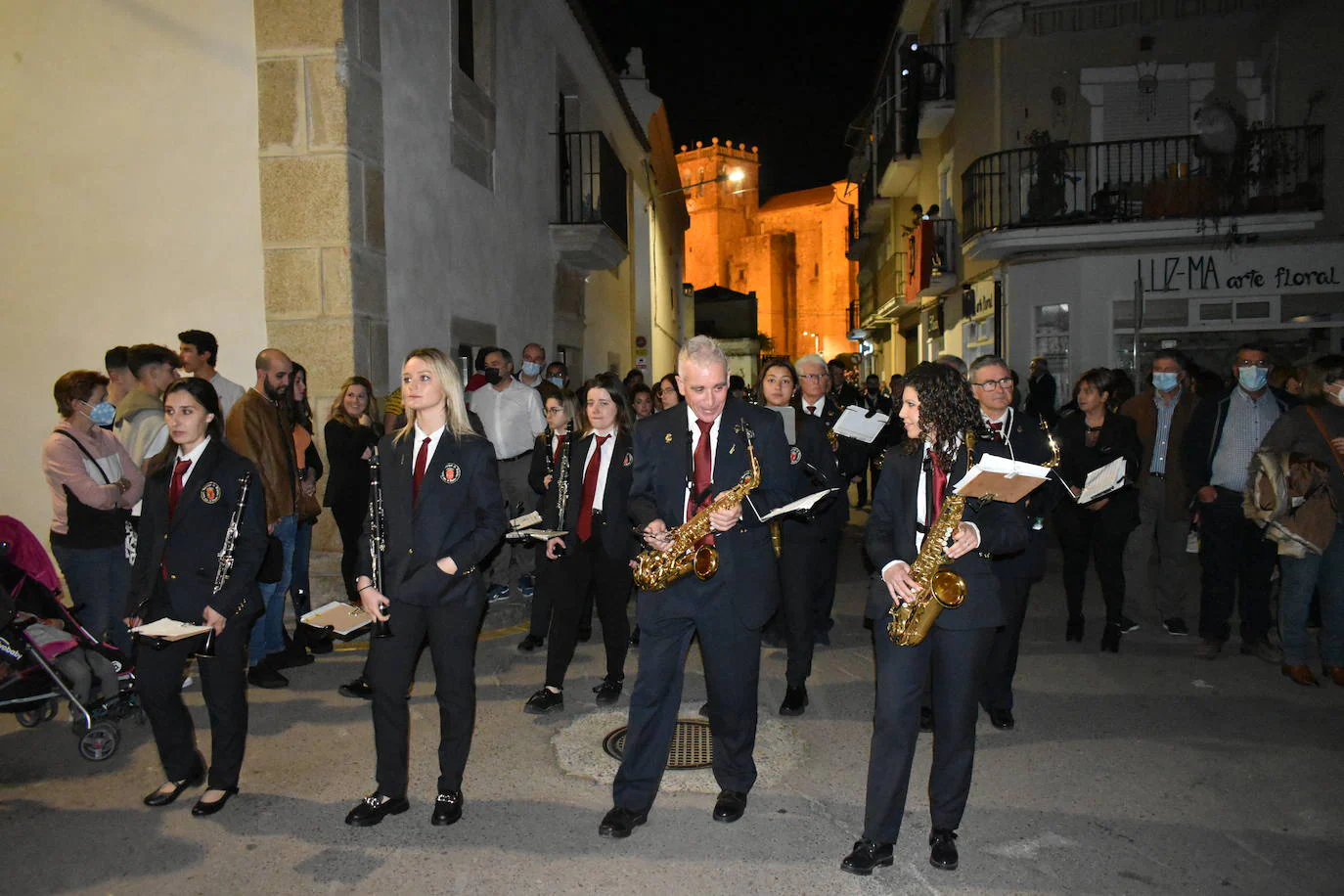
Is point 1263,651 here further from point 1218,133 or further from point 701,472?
point 1218,133

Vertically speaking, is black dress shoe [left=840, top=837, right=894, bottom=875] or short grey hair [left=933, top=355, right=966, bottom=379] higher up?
short grey hair [left=933, top=355, right=966, bottom=379]

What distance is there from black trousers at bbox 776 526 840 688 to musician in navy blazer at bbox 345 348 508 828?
2213 mm

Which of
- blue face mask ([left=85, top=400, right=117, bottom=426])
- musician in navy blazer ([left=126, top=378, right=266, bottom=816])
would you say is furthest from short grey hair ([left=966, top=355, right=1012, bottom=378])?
blue face mask ([left=85, top=400, right=117, bottom=426])

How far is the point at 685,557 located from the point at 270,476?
3.59 meters

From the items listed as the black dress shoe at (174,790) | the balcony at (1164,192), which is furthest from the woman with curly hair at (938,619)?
the balcony at (1164,192)

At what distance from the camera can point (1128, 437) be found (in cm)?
652

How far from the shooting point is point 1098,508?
6488mm

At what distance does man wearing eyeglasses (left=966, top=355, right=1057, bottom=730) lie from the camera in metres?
5.06

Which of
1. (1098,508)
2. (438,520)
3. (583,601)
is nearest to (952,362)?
(1098,508)

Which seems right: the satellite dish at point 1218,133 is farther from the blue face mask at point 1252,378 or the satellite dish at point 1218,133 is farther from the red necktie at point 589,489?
the red necktie at point 589,489

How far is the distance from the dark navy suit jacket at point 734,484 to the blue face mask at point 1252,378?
4363 mm

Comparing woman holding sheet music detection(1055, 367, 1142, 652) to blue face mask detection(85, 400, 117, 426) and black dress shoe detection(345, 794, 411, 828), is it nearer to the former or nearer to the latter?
black dress shoe detection(345, 794, 411, 828)

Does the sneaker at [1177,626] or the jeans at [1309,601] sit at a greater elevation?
the jeans at [1309,601]

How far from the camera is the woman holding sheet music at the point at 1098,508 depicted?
6539mm
